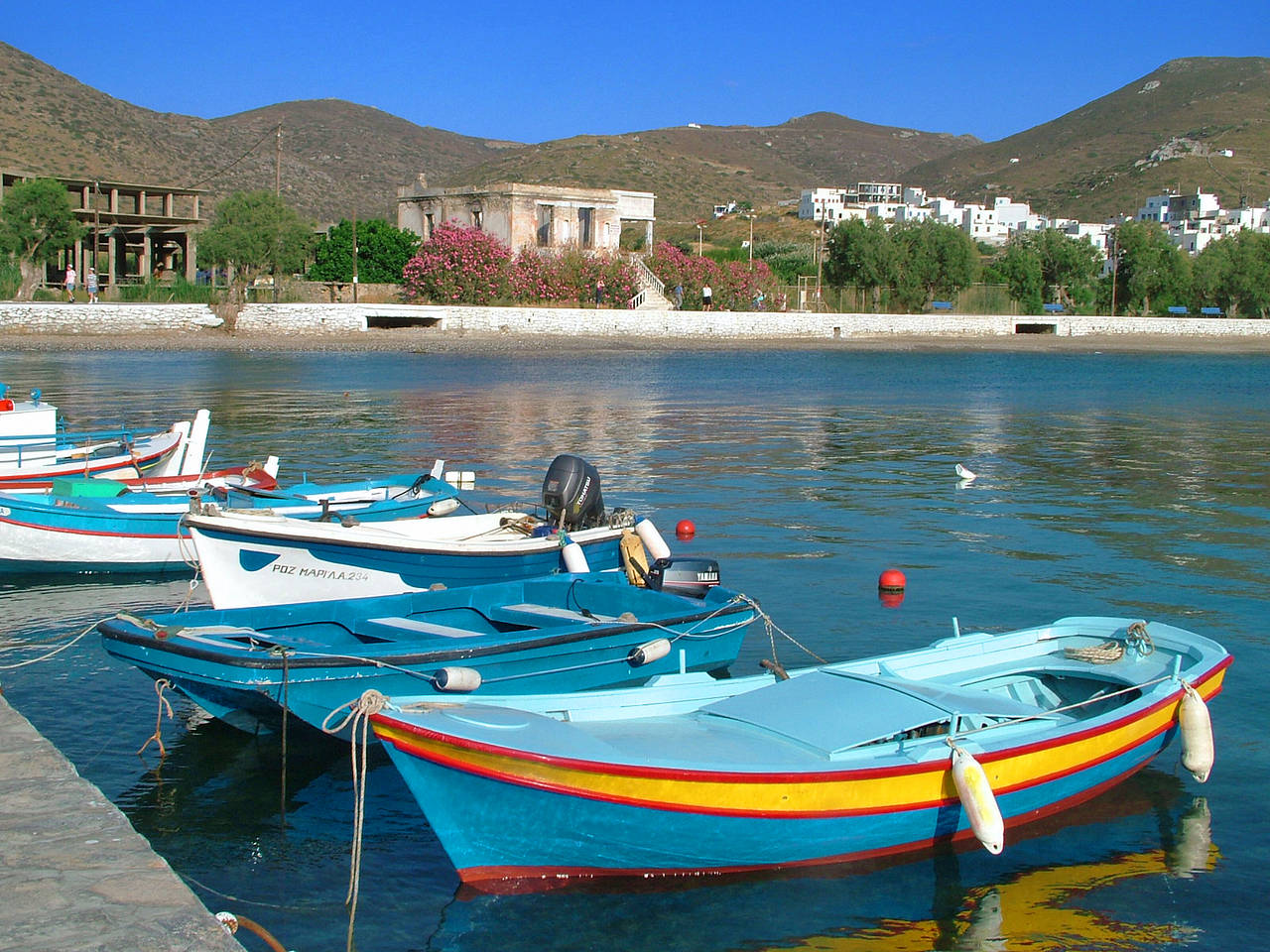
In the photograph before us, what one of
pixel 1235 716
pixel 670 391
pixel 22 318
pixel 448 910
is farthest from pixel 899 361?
pixel 448 910

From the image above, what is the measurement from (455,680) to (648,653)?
1.67 m

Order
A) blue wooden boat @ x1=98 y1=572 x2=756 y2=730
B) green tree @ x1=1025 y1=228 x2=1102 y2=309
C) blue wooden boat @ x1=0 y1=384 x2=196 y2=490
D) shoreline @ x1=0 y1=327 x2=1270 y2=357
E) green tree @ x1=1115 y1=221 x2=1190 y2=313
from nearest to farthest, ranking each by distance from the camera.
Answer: blue wooden boat @ x1=98 y1=572 x2=756 y2=730 → blue wooden boat @ x1=0 y1=384 x2=196 y2=490 → shoreline @ x1=0 y1=327 x2=1270 y2=357 → green tree @ x1=1115 y1=221 x2=1190 y2=313 → green tree @ x1=1025 y1=228 x2=1102 y2=309

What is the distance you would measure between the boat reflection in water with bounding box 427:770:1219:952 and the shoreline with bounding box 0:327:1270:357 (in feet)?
141

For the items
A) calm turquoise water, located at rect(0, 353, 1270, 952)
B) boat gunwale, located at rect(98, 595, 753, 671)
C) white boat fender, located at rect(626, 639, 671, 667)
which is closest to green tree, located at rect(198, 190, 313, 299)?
calm turquoise water, located at rect(0, 353, 1270, 952)

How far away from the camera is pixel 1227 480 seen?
21.1 metres

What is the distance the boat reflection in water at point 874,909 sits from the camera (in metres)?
6.24

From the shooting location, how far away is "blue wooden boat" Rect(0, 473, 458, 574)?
12.6 meters

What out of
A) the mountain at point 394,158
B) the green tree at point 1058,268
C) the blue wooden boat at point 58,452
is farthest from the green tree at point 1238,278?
the blue wooden boat at point 58,452

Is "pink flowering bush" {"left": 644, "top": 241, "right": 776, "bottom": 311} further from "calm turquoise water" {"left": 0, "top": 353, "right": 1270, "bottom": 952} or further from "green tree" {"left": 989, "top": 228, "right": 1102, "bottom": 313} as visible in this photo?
"calm turquoise water" {"left": 0, "top": 353, "right": 1270, "bottom": 952}

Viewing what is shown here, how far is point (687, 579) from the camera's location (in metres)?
9.77

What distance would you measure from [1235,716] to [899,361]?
45813mm

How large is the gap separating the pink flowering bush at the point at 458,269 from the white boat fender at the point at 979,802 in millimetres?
56026

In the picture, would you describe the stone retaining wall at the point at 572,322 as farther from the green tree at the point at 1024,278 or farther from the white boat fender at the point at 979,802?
the white boat fender at the point at 979,802

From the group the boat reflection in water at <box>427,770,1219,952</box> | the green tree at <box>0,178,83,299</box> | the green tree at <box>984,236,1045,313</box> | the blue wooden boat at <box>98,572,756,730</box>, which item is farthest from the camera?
the green tree at <box>984,236,1045,313</box>
